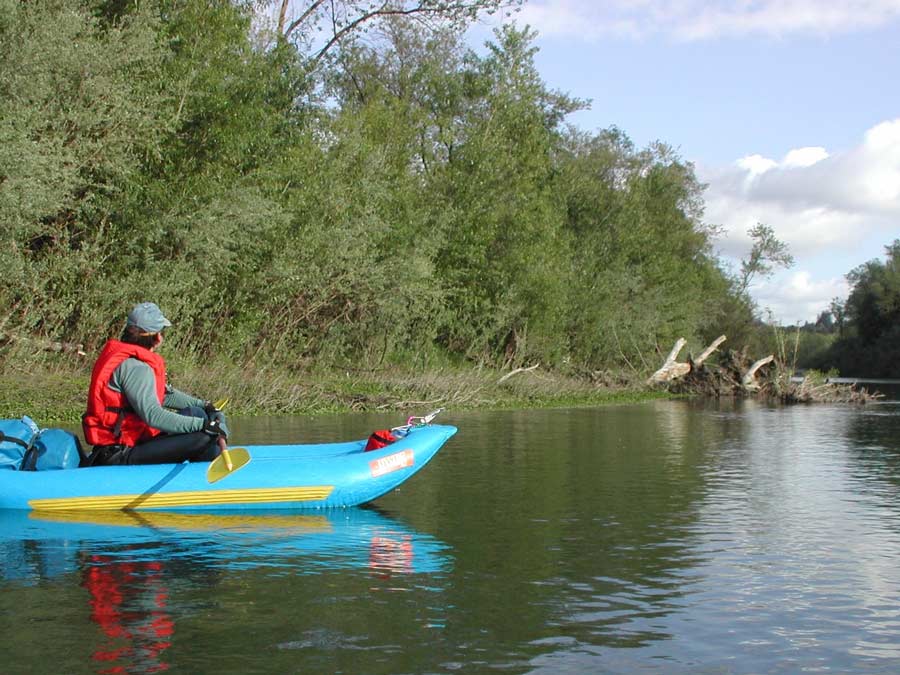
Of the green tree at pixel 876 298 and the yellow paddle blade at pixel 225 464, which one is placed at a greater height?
the green tree at pixel 876 298

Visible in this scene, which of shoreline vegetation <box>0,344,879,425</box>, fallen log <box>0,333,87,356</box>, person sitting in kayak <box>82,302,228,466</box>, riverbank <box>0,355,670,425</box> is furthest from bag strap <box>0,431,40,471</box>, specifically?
fallen log <box>0,333,87,356</box>

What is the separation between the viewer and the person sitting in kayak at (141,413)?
868 cm

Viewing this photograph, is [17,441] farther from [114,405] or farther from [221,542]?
[221,542]

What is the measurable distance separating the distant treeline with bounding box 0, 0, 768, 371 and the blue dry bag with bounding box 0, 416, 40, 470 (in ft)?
26.7

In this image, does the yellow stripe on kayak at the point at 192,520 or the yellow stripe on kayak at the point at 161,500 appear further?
the yellow stripe on kayak at the point at 161,500

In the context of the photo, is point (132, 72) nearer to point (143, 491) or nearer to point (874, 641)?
point (143, 491)

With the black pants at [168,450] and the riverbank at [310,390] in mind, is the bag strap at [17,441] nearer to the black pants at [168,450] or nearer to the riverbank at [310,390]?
the black pants at [168,450]

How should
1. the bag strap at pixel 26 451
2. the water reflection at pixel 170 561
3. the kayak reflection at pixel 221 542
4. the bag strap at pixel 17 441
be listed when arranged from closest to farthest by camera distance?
the water reflection at pixel 170 561 < the kayak reflection at pixel 221 542 < the bag strap at pixel 17 441 < the bag strap at pixel 26 451

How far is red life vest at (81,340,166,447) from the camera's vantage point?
28.6ft

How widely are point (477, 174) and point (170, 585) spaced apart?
88.7 ft

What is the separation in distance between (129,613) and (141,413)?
291 cm

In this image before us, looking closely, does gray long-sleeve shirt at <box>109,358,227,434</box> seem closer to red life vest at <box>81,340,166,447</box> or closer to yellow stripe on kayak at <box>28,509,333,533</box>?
red life vest at <box>81,340,166,447</box>

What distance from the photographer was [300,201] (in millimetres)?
23734

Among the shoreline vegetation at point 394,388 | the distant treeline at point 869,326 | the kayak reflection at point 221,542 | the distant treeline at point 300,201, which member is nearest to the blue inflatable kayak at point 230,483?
the kayak reflection at point 221,542
